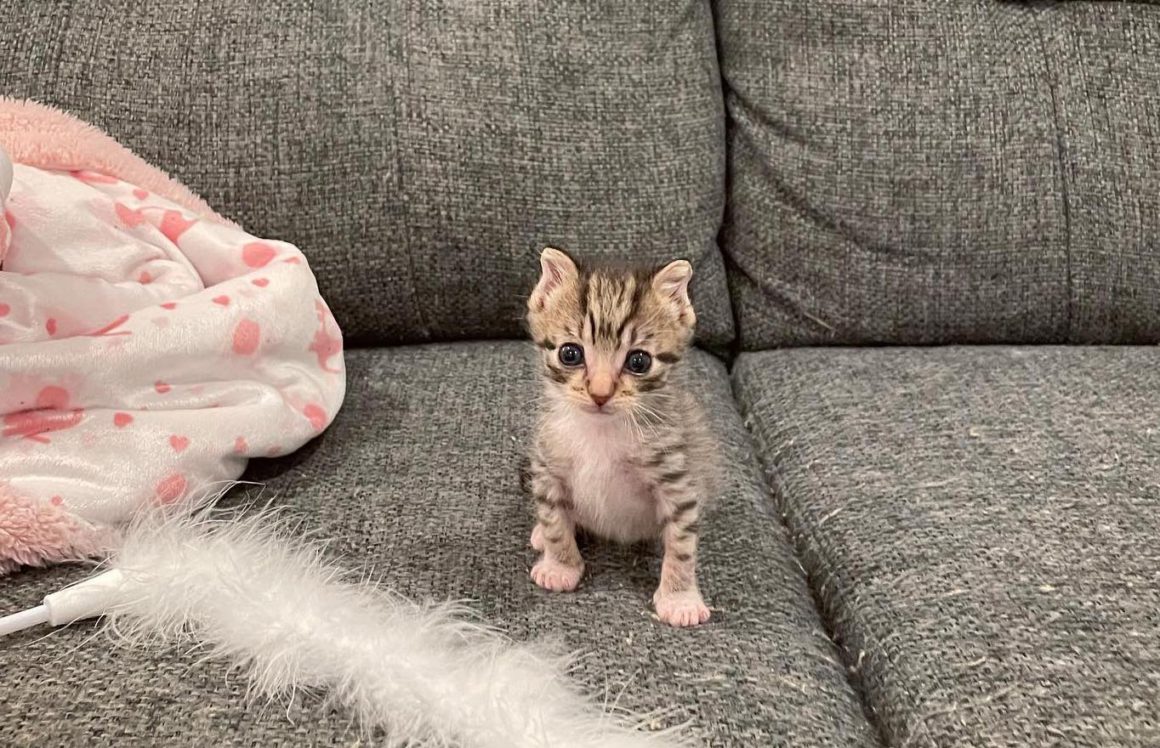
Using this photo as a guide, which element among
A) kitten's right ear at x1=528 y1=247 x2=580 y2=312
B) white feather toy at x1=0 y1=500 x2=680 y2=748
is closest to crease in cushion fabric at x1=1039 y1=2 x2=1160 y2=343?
kitten's right ear at x1=528 y1=247 x2=580 y2=312

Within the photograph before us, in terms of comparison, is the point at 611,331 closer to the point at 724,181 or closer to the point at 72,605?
the point at 72,605

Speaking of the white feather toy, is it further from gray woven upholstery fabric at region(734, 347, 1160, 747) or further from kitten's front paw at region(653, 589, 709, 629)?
gray woven upholstery fabric at region(734, 347, 1160, 747)

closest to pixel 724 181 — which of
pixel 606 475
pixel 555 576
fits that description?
pixel 606 475

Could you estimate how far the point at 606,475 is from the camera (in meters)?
0.99

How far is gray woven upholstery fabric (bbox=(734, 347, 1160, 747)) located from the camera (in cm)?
80

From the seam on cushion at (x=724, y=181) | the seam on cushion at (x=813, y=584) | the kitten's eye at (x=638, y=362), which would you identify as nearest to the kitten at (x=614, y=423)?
the kitten's eye at (x=638, y=362)

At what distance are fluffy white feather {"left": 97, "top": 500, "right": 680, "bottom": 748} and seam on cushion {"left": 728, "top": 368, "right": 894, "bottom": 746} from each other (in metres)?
0.25

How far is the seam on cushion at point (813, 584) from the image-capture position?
2.83 feet

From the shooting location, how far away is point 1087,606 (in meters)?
0.90

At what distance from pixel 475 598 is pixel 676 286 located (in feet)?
1.32

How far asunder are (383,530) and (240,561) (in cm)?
17

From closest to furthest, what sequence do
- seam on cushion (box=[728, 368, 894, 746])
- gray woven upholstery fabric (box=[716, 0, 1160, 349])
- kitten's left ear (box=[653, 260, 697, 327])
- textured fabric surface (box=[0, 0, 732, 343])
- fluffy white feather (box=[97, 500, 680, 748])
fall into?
fluffy white feather (box=[97, 500, 680, 748])
seam on cushion (box=[728, 368, 894, 746])
kitten's left ear (box=[653, 260, 697, 327])
textured fabric surface (box=[0, 0, 732, 343])
gray woven upholstery fabric (box=[716, 0, 1160, 349])

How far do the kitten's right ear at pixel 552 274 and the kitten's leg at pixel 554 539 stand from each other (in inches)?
7.5

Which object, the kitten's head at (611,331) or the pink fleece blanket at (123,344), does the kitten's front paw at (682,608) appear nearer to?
the kitten's head at (611,331)
